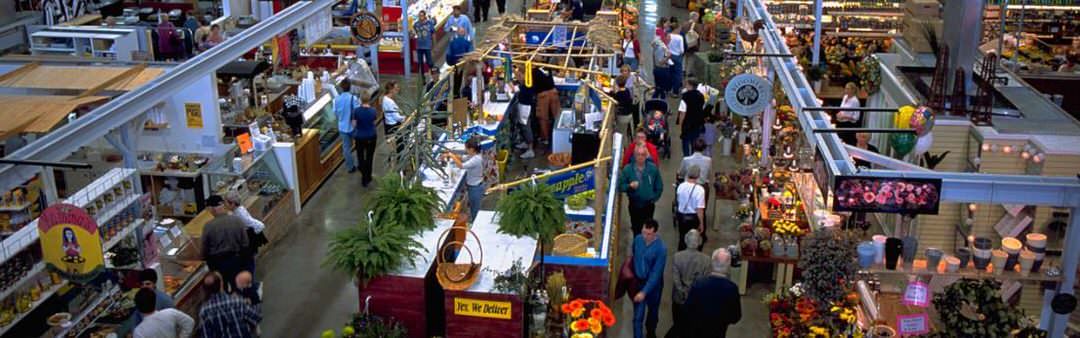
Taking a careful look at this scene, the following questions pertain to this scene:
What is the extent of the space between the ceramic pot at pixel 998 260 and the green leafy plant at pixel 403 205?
429 cm

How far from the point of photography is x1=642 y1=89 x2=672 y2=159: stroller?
42.0ft

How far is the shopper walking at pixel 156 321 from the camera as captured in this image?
702 centimetres

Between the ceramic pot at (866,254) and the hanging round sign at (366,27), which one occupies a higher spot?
the hanging round sign at (366,27)

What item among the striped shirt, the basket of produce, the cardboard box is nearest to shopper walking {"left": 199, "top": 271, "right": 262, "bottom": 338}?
the striped shirt

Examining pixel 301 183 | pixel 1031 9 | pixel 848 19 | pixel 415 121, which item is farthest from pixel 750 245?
pixel 1031 9

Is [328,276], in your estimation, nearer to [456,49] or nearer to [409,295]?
[409,295]

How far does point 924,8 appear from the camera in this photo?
47.8ft

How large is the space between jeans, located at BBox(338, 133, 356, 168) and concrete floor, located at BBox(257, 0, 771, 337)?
5.0 inches

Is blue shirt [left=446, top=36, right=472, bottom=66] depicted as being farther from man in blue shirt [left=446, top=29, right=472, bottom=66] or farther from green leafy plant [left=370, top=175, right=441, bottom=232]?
green leafy plant [left=370, top=175, right=441, bottom=232]

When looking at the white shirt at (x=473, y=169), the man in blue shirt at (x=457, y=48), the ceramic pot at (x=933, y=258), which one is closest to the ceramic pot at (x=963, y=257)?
the ceramic pot at (x=933, y=258)

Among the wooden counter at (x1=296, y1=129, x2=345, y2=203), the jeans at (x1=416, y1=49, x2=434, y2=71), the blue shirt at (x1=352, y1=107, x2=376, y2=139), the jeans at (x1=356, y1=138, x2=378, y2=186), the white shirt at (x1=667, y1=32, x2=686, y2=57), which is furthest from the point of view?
the jeans at (x1=416, y1=49, x2=434, y2=71)

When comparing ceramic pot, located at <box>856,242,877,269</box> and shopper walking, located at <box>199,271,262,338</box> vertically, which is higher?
ceramic pot, located at <box>856,242,877,269</box>

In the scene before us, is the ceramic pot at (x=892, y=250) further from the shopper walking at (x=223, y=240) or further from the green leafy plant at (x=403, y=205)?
the shopper walking at (x=223, y=240)

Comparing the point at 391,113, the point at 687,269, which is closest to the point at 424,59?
the point at 391,113
